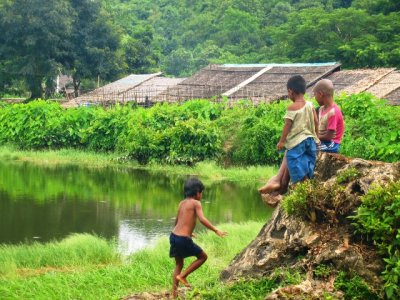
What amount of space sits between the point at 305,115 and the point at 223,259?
3.06 m

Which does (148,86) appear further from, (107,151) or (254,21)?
(254,21)

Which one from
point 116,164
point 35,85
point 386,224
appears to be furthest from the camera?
point 35,85

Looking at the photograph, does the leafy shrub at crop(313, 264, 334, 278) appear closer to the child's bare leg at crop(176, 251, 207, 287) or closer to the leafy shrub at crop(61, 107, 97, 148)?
the child's bare leg at crop(176, 251, 207, 287)

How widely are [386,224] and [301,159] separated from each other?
4.23ft

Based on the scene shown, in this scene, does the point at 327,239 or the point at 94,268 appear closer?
the point at 327,239

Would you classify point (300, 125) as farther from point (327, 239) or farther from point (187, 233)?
point (187, 233)

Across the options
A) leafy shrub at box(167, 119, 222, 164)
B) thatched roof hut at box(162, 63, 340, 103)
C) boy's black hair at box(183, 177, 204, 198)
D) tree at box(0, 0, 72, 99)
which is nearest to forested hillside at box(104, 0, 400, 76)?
thatched roof hut at box(162, 63, 340, 103)

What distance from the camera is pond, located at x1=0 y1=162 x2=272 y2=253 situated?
11.6m

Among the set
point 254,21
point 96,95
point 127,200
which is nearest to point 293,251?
point 127,200

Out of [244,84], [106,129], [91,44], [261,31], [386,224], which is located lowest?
[386,224]

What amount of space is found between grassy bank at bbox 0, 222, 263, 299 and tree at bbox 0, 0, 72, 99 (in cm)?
2517

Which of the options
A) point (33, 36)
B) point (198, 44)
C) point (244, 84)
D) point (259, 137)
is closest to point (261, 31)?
point (198, 44)

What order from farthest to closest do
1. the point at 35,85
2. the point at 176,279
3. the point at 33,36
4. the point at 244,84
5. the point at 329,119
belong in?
the point at 35,85
the point at 33,36
the point at 244,84
the point at 329,119
the point at 176,279

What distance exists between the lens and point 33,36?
33.8 meters
